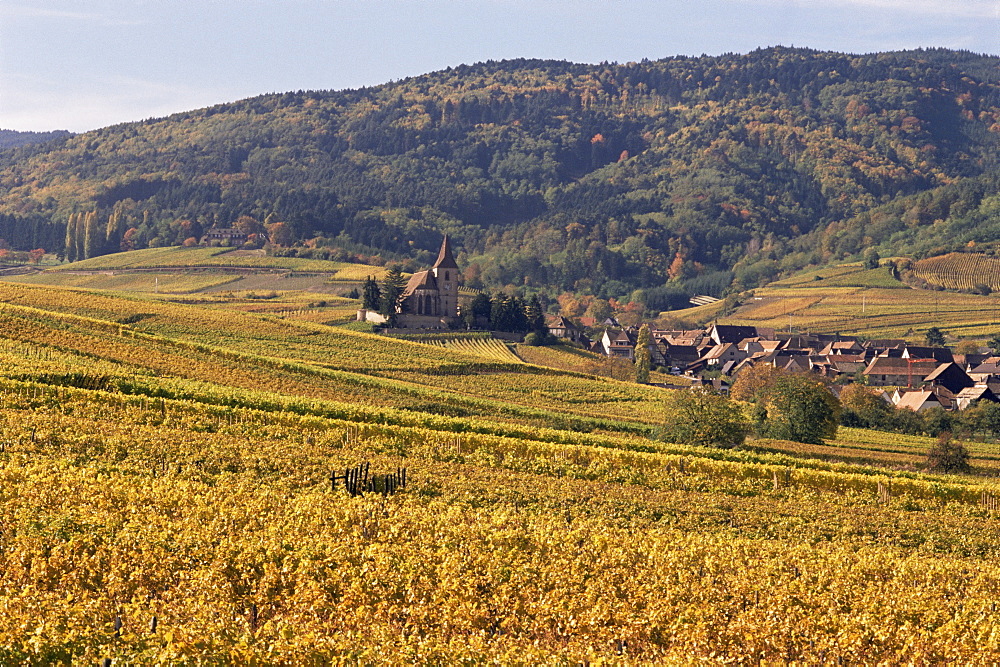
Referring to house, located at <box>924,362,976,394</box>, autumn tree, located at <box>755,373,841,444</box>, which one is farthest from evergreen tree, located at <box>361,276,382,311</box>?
house, located at <box>924,362,976,394</box>

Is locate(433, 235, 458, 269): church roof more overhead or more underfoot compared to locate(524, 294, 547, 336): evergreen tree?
more overhead

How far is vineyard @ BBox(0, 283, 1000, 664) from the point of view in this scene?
20.8 metres

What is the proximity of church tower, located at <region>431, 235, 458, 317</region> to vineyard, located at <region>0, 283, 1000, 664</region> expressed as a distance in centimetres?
10690

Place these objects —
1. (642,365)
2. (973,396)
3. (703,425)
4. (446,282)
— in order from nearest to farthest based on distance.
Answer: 1. (703,425)
2. (973,396)
3. (642,365)
4. (446,282)

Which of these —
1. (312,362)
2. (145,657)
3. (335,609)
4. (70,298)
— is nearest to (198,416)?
(335,609)

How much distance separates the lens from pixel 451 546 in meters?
27.8

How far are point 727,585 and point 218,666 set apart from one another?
13.4 m

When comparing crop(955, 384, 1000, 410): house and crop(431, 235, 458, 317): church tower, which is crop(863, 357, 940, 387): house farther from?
crop(431, 235, 458, 317): church tower

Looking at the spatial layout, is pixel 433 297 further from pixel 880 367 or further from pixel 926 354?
pixel 926 354

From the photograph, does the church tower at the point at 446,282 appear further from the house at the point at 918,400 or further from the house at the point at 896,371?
the house at the point at 918,400

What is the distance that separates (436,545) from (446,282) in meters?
143

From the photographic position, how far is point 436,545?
27.6 meters

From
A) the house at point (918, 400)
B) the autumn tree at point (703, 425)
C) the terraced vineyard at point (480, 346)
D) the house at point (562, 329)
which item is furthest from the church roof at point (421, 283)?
the autumn tree at point (703, 425)

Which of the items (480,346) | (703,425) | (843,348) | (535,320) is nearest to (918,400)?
(535,320)
